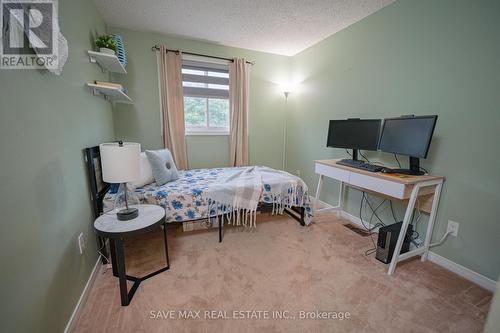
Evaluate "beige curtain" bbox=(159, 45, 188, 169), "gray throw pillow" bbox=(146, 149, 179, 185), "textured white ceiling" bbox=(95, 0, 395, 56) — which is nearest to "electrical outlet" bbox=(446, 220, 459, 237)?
"textured white ceiling" bbox=(95, 0, 395, 56)

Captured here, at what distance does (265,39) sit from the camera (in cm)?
303

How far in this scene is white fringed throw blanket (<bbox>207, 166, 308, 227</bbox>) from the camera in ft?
7.04

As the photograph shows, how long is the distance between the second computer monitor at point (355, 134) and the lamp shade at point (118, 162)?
221 centimetres

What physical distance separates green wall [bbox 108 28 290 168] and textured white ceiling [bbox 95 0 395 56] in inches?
7.0

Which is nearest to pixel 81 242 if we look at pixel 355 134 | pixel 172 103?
pixel 172 103

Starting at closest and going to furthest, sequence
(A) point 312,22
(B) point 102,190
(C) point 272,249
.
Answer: (B) point 102,190 → (C) point 272,249 → (A) point 312,22

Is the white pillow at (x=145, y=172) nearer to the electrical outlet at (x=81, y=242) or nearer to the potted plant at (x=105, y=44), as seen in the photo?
the electrical outlet at (x=81, y=242)

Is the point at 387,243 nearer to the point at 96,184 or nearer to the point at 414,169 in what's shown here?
the point at 414,169

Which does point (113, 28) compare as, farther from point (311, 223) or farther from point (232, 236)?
point (311, 223)

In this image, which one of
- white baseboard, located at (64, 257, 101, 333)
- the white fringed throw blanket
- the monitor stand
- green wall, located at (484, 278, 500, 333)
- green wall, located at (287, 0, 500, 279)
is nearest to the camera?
green wall, located at (484, 278, 500, 333)

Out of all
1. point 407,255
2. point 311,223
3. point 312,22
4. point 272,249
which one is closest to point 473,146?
point 407,255

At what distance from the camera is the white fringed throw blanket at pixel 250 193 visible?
7.04 ft

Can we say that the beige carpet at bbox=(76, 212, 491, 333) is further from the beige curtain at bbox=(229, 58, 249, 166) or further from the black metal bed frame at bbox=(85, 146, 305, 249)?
the beige curtain at bbox=(229, 58, 249, 166)

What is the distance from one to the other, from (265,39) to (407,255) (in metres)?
3.20
